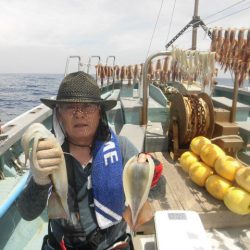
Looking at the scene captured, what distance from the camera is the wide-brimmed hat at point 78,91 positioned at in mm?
2350

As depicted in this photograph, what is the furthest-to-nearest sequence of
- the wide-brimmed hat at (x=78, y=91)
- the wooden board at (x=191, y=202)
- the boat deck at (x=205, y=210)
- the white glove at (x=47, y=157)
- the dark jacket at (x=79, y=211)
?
the wooden board at (x=191, y=202) → the boat deck at (x=205, y=210) → the dark jacket at (x=79, y=211) → the wide-brimmed hat at (x=78, y=91) → the white glove at (x=47, y=157)

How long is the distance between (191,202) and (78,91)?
2968 millimetres

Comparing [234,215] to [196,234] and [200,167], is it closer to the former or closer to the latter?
[200,167]

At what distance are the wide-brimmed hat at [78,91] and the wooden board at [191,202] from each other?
7.99ft

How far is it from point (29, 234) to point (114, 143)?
291 centimetres

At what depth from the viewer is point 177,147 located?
625cm

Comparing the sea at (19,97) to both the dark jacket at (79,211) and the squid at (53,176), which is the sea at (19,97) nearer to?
Answer: the dark jacket at (79,211)

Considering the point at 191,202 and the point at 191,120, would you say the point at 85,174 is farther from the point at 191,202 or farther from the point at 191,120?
the point at 191,120

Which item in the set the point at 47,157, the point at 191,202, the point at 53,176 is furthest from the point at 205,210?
the point at 47,157

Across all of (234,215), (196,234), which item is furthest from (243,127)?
(196,234)

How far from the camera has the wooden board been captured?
4227mm

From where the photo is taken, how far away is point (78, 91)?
7.79ft

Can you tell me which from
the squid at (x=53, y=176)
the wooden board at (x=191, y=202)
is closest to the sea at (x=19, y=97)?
the wooden board at (x=191, y=202)

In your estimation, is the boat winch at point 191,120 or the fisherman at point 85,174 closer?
the fisherman at point 85,174
